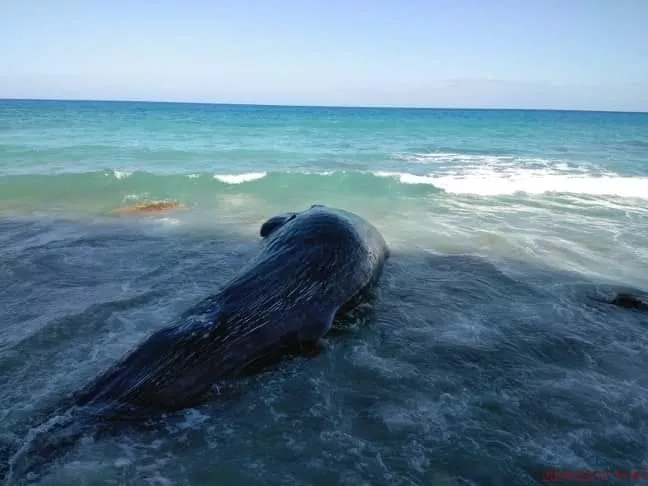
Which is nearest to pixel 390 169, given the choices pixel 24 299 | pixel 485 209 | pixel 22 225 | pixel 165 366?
pixel 485 209

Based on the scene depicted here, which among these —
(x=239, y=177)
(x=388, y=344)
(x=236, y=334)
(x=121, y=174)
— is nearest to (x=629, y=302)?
(x=388, y=344)

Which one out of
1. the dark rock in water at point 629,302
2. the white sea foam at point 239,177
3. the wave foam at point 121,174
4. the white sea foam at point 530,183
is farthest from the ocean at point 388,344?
the wave foam at point 121,174

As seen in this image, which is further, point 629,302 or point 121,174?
point 121,174

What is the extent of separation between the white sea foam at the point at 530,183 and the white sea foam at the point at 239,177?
558 cm

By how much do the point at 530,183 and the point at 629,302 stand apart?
14.1 m

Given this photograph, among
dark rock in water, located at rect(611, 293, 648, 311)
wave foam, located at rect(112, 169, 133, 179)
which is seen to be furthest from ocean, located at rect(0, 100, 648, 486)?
wave foam, located at rect(112, 169, 133, 179)

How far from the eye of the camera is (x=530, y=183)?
21109mm

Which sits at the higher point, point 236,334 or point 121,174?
point 236,334

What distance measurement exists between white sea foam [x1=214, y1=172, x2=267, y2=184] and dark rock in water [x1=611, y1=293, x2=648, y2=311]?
589 inches

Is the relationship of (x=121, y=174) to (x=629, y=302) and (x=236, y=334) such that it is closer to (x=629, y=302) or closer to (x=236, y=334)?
(x=236, y=334)

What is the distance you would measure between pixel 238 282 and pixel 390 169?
65.3ft

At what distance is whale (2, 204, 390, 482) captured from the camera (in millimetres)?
4746

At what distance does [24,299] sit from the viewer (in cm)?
780

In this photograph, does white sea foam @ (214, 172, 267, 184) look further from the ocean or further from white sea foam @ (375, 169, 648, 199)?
white sea foam @ (375, 169, 648, 199)
